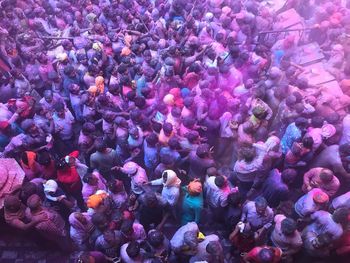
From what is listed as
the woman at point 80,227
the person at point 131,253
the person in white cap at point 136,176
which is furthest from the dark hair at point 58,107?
the person at point 131,253

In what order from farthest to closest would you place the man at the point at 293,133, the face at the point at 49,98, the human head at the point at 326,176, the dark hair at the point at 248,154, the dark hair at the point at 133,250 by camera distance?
the face at the point at 49,98 → the man at the point at 293,133 → the dark hair at the point at 248,154 → the human head at the point at 326,176 → the dark hair at the point at 133,250

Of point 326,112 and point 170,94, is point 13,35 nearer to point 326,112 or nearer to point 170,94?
point 170,94

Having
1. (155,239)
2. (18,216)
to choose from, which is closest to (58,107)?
(18,216)

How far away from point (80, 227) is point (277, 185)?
323 cm

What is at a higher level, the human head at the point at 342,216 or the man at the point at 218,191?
the human head at the point at 342,216

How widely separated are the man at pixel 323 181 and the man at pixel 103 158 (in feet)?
11.1

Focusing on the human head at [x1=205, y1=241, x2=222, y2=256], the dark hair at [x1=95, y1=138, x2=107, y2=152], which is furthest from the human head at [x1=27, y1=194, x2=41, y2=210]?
the human head at [x1=205, y1=241, x2=222, y2=256]

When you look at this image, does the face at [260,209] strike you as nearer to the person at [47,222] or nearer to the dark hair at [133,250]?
the dark hair at [133,250]

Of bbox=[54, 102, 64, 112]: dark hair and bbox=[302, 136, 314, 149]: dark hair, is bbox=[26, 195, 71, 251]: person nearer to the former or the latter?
bbox=[54, 102, 64, 112]: dark hair

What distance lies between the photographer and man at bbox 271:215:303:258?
4.99 metres

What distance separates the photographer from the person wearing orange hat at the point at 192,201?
5.61 m

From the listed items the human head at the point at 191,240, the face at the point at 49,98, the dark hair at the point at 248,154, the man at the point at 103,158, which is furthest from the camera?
the face at the point at 49,98

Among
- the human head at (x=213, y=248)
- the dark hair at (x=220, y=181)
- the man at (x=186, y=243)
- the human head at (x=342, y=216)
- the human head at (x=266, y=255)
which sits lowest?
the man at (x=186, y=243)

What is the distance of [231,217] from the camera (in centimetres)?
573
